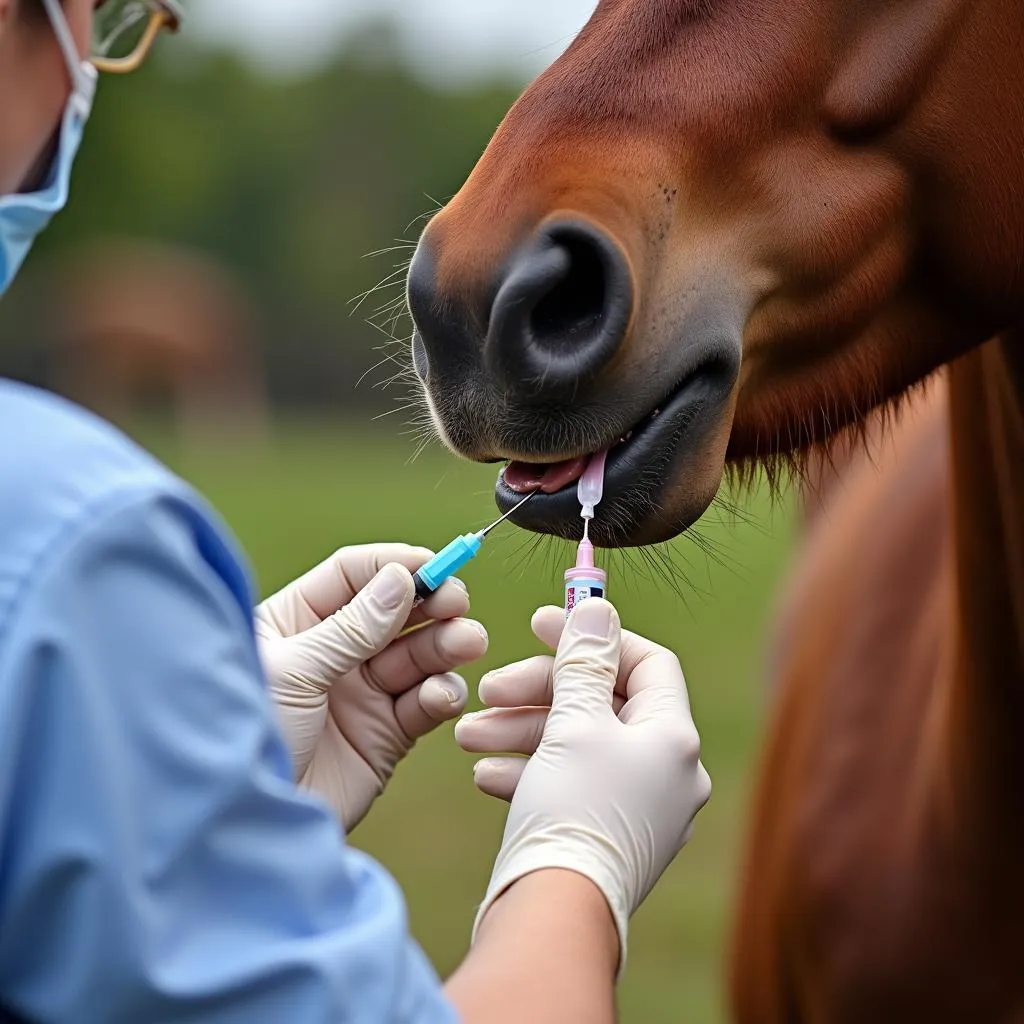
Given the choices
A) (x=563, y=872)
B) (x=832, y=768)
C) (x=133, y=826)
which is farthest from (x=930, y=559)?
(x=133, y=826)

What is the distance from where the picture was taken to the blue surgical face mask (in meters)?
1.35

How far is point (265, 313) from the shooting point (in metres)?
41.7

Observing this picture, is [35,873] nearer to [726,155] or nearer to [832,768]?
[726,155]

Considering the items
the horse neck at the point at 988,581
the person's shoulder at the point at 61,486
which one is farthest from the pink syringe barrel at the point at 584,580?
the horse neck at the point at 988,581

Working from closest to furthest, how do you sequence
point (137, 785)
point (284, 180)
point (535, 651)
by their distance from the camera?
point (137, 785)
point (535, 651)
point (284, 180)

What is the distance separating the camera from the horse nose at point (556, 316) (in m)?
1.39

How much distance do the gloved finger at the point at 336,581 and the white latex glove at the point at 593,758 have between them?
0.70 feet

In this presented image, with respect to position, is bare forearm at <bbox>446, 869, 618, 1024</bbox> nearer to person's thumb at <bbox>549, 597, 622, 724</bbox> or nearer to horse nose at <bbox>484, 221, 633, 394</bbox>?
person's thumb at <bbox>549, 597, 622, 724</bbox>

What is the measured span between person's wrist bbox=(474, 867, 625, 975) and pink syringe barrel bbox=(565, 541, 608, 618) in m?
0.32

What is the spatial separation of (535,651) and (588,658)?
250 inches

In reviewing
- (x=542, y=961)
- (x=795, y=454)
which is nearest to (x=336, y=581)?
(x=795, y=454)

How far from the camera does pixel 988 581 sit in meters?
2.04

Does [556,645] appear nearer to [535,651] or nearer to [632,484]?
[632,484]

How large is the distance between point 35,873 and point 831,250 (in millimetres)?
1109
